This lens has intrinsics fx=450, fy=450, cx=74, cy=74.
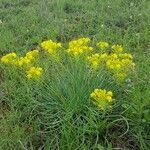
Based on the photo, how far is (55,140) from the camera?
366 cm

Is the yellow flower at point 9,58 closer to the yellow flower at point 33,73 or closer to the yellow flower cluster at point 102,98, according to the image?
the yellow flower at point 33,73

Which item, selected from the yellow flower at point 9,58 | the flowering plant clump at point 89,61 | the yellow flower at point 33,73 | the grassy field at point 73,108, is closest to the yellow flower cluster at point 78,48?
the flowering plant clump at point 89,61

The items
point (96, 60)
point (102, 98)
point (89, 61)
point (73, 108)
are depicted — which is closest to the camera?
point (102, 98)

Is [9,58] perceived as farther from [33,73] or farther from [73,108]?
[73,108]

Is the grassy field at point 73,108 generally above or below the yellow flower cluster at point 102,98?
below

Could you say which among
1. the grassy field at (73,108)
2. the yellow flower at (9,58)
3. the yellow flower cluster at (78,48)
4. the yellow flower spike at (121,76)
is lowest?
the grassy field at (73,108)

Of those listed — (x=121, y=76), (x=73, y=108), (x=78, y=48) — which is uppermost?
(x=78, y=48)

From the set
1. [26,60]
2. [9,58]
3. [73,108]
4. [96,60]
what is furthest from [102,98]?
[9,58]

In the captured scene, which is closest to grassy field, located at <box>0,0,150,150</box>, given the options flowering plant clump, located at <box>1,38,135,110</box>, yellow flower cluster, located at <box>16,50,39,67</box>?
flowering plant clump, located at <box>1,38,135,110</box>

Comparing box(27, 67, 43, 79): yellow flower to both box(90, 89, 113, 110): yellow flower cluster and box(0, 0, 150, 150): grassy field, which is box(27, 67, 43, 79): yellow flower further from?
box(90, 89, 113, 110): yellow flower cluster

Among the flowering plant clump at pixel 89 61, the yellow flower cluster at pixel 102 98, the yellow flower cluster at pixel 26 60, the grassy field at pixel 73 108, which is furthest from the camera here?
the yellow flower cluster at pixel 26 60

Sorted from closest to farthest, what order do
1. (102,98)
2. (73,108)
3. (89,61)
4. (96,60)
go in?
(102,98) < (73,108) < (96,60) < (89,61)

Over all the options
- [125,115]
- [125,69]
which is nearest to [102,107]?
[125,115]

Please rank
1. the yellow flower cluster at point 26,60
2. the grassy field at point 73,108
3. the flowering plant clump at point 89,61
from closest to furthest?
the grassy field at point 73,108
the flowering plant clump at point 89,61
the yellow flower cluster at point 26,60
